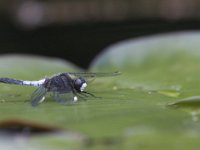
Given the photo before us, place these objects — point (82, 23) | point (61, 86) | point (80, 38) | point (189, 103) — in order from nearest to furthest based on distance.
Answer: point (189, 103), point (61, 86), point (80, 38), point (82, 23)

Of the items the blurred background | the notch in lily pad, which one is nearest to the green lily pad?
the notch in lily pad

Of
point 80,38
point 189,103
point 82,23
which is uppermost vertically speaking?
point 82,23

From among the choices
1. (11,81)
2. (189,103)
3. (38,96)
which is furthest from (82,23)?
(189,103)

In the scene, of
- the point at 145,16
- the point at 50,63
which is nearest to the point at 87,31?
the point at 145,16

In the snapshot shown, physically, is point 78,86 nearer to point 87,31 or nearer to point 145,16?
point 87,31

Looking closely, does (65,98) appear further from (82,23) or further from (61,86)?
(82,23)

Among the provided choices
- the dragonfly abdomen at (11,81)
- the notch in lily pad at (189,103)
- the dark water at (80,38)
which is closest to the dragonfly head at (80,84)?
the dragonfly abdomen at (11,81)

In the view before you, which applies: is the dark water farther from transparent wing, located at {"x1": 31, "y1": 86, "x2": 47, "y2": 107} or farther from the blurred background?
transparent wing, located at {"x1": 31, "y1": 86, "x2": 47, "y2": 107}
